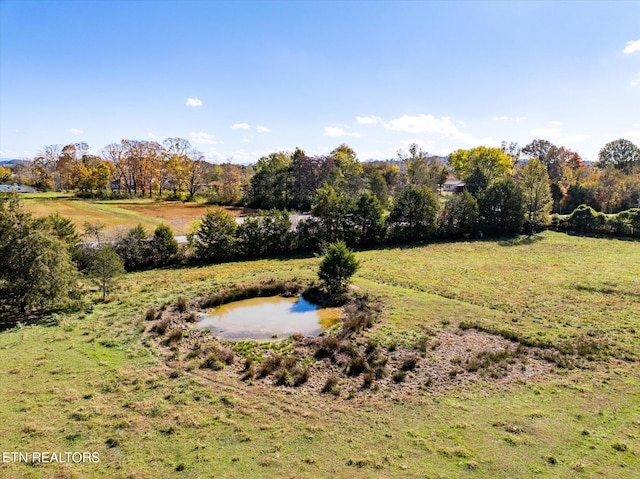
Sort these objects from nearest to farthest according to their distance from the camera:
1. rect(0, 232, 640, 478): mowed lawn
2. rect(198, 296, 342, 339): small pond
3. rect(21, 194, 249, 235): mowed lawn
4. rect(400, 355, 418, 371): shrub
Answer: rect(0, 232, 640, 478): mowed lawn, rect(400, 355, 418, 371): shrub, rect(198, 296, 342, 339): small pond, rect(21, 194, 249, 235): mowed lawn

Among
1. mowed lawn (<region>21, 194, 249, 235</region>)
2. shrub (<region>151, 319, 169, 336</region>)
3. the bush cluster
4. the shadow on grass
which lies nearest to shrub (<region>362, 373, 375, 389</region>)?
shrub (<region>151, 319, 169, 336</region>)

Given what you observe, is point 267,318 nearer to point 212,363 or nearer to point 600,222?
point 212,363

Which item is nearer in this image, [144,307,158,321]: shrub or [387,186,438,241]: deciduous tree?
[144,307,158,321]: shrub

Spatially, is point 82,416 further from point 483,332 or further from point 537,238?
point 537,238

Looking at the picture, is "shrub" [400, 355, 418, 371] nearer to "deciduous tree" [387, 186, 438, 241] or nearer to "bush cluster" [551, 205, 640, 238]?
"deciduous tree" [387, 186, 438, 241]

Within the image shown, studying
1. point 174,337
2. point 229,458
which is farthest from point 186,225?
point 229,458

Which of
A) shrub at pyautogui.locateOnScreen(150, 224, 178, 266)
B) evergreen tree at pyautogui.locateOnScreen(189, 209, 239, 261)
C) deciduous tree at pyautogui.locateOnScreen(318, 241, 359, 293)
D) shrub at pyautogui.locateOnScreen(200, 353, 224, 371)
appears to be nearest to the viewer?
shrub at pyautogui.locateOnScreen(200, 353, 224, 371)

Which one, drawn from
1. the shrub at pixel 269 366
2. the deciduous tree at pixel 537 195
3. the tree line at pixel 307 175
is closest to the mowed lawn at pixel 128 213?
the tree line at pixel 307 175
